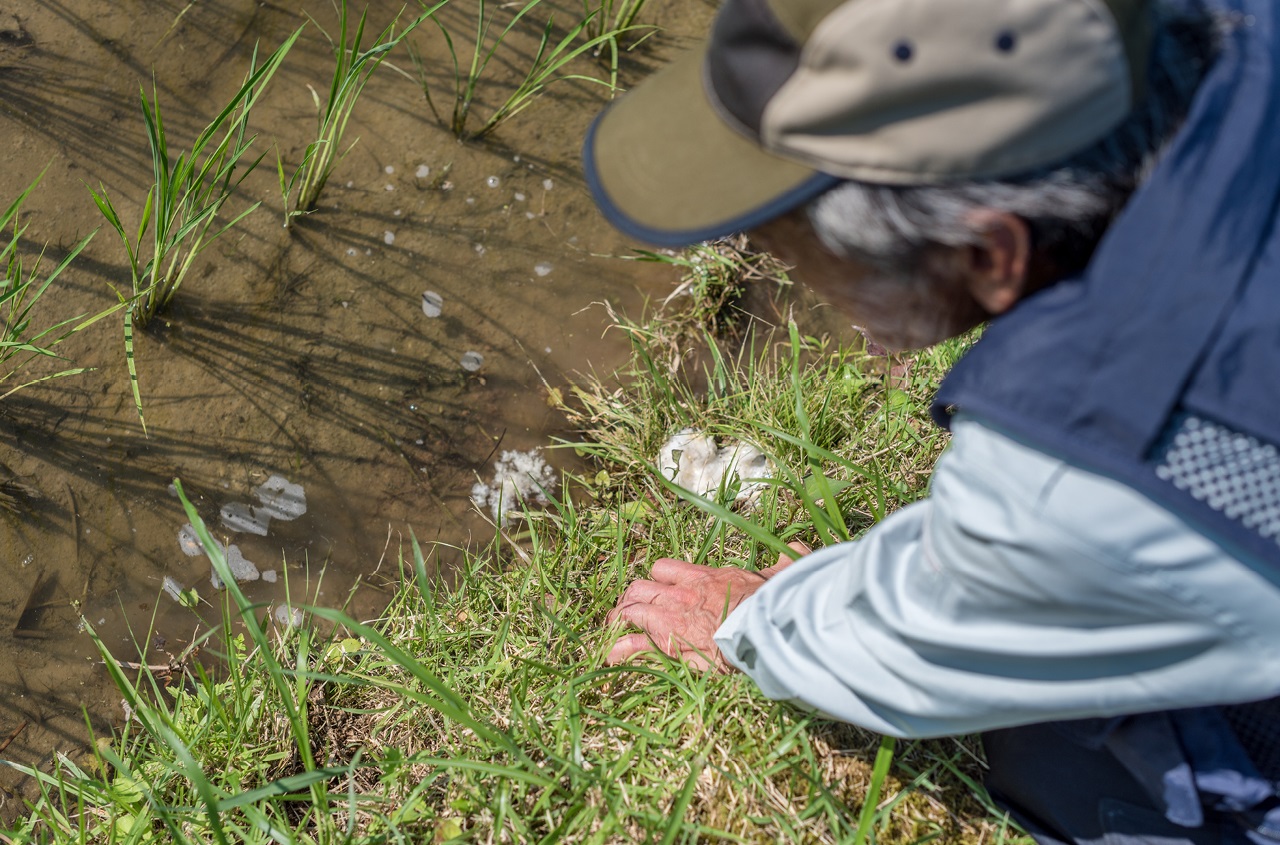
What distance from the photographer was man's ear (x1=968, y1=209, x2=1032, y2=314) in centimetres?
90

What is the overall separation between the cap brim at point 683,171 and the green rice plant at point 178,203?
3.23 feet

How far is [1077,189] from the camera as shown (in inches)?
34.8

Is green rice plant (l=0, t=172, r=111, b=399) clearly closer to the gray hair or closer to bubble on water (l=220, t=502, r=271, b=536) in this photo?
bubble on water (l=220, t=502, r=271, b=536)

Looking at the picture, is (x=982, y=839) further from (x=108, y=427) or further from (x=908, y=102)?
(x=108, y=427)

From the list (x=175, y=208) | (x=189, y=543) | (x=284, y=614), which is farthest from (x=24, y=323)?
(x=284, y=614)

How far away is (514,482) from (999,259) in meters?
1.44

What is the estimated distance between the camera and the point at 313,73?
7.61 feet

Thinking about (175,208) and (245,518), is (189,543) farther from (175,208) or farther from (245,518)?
(175,208)

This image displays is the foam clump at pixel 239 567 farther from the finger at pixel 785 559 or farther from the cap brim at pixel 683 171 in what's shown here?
the cap brim at pixel 683 171

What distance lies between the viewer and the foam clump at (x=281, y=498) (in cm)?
209

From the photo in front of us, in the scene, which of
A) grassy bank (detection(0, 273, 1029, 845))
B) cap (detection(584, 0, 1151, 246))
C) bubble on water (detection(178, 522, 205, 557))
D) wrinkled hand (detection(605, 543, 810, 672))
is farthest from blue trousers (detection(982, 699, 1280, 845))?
bubble on water (detection(178, 522, 205, 557))

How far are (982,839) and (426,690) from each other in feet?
3.13

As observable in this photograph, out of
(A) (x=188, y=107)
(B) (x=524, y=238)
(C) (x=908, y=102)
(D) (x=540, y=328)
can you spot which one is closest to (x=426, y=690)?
(D) (x=540, y=328)

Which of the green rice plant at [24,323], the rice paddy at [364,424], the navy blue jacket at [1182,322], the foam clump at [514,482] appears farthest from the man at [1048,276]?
the green rice plant at [24,323]
